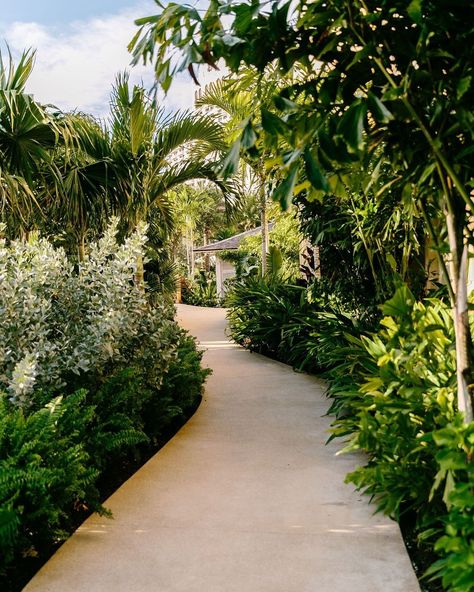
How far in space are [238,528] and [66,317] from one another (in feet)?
6.99

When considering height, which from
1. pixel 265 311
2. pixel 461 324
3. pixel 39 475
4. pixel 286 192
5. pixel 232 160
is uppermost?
pixel 232 160

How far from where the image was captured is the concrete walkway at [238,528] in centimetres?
292

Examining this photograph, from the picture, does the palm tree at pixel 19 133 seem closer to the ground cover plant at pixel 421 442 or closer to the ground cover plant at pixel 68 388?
the ground cover plant at pixel 68 388

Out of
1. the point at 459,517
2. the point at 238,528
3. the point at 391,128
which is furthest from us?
the point at 238,528

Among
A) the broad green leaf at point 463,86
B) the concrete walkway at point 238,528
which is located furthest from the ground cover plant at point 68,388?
the broad green leaf at point 463,86

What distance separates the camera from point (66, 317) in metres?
4.57

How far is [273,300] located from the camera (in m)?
10.0

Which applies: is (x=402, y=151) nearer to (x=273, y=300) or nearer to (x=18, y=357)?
(x=18, y=357)

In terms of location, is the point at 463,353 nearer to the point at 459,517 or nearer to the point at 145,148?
the point at 459,517

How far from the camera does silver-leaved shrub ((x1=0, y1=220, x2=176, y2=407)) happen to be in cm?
404

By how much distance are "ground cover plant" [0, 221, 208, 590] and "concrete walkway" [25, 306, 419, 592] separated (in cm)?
23

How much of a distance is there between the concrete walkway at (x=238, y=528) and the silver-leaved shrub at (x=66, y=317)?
0.96 meters

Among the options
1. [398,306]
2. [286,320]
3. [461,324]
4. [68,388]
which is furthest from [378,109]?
[286,320]

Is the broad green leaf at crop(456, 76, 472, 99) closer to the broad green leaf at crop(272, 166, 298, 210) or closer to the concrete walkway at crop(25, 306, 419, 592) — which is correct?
the broad green leaf at crop(272, 166, 298, 210)
